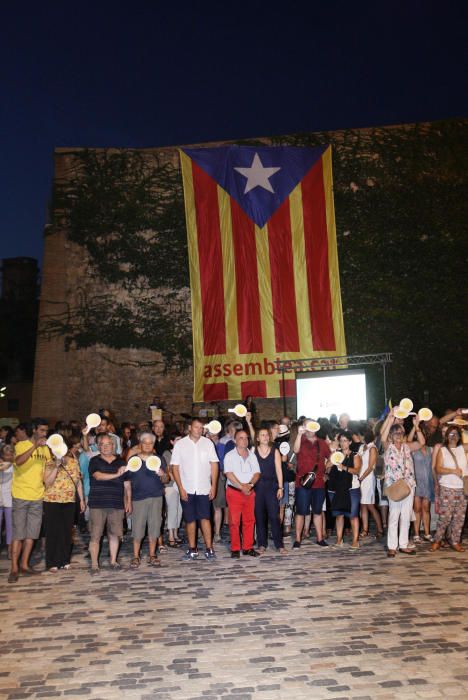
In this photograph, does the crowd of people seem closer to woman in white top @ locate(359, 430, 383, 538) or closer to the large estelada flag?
woman in white top @ locate(359, 430, 383, 538)

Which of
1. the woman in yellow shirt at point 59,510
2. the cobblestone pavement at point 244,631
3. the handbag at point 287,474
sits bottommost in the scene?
the cobblestone pavement at point 244,631

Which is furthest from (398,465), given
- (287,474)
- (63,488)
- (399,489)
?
(63,488)

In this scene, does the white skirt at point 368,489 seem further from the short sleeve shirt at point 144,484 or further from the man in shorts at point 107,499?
the man in shorts at point 107,499

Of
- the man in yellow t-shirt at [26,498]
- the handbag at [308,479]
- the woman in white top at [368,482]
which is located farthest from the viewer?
the woman in white top at [368,482]

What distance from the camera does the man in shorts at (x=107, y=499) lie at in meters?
7.94

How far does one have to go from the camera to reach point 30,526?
7.59m

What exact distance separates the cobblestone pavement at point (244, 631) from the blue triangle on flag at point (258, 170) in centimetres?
1135

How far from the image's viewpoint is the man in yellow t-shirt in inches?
297

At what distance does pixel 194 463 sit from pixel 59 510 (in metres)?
1.67

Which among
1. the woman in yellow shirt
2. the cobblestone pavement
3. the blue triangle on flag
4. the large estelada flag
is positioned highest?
the blue triangle on flag

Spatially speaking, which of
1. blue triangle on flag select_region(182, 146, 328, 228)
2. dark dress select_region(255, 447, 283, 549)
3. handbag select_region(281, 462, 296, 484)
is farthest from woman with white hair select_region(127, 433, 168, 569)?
blue triangle on flag select_region(182, 146, 328, 228)

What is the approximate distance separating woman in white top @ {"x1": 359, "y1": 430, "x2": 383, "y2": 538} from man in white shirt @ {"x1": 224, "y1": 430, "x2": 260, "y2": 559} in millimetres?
1488

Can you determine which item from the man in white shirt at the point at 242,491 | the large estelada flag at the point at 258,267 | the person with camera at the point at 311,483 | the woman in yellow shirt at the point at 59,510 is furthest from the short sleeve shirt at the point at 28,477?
the large estelada flag at the point at 258,267

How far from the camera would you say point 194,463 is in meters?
8.58
